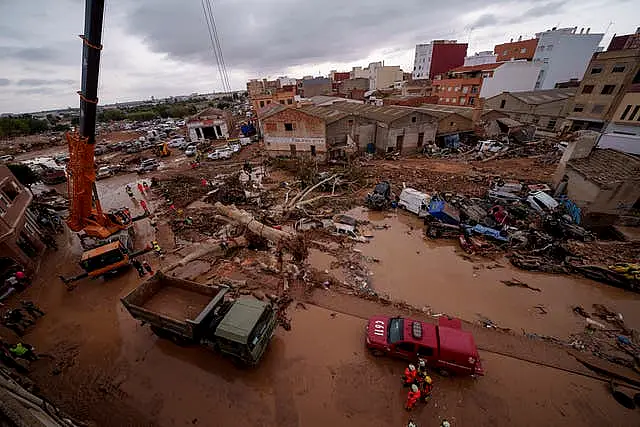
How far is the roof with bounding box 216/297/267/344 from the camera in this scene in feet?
23.0

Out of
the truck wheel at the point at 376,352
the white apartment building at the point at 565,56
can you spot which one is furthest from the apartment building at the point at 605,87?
the truck wheel at the point at 376,352

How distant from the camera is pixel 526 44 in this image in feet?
170

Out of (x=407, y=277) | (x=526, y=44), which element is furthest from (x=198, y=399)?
(x=526, y=44)

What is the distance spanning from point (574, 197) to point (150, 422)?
23.9 m

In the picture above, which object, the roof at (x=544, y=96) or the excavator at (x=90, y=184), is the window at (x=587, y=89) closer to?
the roof at (x=544, y=96)

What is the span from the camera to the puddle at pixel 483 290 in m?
9.44

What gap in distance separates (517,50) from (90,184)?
78501mm

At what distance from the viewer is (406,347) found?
759cm

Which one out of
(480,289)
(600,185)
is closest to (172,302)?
(480,289)

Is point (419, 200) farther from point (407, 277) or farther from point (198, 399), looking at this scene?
point (198, 399)

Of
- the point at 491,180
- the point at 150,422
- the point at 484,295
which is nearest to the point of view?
the point at 150,422

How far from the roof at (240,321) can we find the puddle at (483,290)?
5.77 m

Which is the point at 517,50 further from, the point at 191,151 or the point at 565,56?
the point at 191,151

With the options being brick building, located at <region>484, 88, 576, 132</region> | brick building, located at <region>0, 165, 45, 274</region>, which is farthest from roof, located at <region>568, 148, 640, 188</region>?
brick building, located at <region>0, 165, 45, 274</region>
